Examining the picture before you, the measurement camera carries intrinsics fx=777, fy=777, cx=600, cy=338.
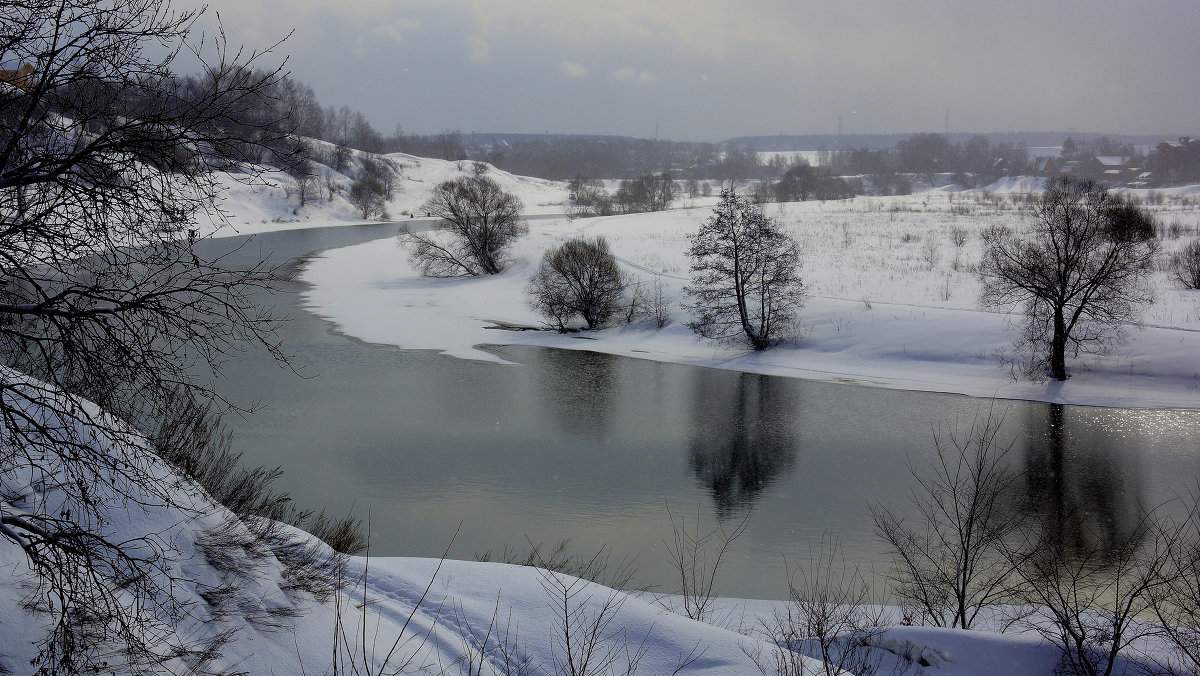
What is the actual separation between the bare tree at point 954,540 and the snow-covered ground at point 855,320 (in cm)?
648

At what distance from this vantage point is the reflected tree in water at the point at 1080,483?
11711 mm

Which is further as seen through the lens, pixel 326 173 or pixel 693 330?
pixel 326 173

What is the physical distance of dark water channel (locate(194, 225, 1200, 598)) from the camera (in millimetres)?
11742

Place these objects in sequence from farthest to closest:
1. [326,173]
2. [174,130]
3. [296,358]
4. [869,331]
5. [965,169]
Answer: [965,169] → [326,173] → [869,331] → [296,358] → [174,130]

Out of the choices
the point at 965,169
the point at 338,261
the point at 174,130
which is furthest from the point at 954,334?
the point at 965,169

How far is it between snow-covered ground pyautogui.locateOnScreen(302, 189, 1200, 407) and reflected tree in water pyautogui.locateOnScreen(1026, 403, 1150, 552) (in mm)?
2951

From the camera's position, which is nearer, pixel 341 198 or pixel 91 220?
pixel 91 220

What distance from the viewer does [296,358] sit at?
22.4 m

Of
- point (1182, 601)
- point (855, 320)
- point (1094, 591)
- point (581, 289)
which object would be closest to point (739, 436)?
point (1094, 591)

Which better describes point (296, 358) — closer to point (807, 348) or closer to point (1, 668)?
point (807, 348)

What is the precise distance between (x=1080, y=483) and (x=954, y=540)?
420cm

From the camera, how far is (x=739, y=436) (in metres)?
16.6

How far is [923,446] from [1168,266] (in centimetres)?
2087

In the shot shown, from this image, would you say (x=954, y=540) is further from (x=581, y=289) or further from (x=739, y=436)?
(x=581, y=289)
